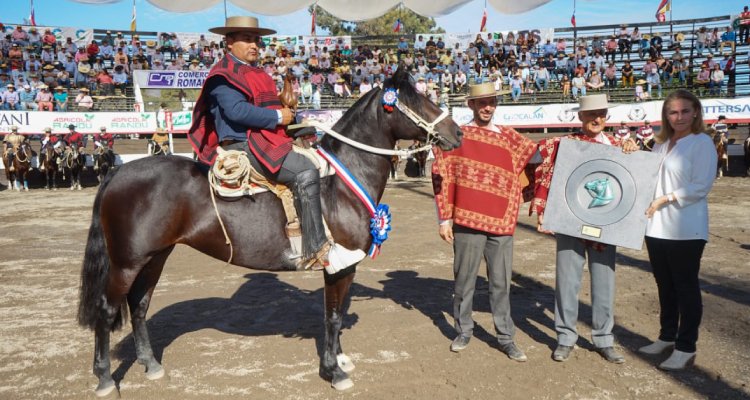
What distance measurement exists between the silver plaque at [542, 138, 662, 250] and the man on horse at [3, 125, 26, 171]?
18.5 meters

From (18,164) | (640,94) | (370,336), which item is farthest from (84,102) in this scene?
(640,94)

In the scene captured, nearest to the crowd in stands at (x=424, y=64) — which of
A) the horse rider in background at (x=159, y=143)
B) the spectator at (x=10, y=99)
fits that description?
the spectator at (x=10, y=99)

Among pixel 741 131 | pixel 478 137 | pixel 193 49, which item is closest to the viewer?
pixel 478 137

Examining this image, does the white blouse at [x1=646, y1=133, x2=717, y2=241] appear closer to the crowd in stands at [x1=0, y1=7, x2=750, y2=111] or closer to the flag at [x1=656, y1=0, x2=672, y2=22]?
the crowd in stands at [x1=0, y1=7, x2=750, y2=111]

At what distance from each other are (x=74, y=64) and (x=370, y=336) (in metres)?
25.6

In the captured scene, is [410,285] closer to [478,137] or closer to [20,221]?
[478,137]

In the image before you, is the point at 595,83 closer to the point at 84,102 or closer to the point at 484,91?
the point at 84,102

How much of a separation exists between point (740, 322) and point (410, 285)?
11.2 ft

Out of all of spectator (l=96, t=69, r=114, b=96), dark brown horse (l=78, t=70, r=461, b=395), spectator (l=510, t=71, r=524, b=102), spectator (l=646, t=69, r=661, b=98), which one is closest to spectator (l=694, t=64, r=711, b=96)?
spectator (l=646, t=69, r=661, b=98)

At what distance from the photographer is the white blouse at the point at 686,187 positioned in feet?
13.0

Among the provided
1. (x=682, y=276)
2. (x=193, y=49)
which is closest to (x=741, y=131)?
(x=682, y=276)

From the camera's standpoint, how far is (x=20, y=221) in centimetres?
1221

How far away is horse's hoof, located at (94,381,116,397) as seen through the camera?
157 inches

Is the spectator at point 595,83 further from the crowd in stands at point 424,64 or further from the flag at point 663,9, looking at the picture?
the flag at point 663,9
